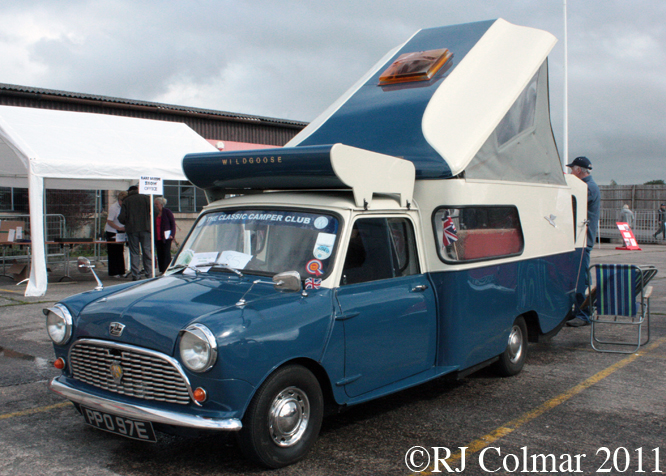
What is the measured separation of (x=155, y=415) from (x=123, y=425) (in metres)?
0.34

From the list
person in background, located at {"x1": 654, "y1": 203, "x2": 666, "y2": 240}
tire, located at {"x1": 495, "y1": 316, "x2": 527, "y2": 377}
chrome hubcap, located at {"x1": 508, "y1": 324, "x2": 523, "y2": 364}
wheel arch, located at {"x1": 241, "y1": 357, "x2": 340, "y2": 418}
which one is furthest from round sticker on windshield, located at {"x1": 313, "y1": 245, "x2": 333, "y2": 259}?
person in background, located at {"x1": 654, "y1": 203, "x2": 666, "y2": 240}

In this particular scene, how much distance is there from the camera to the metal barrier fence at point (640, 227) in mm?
28064

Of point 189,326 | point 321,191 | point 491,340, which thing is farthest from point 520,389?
point 189,326

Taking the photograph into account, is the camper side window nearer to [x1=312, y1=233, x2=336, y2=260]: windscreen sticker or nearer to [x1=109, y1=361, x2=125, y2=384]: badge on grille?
[x1=312, y1=233, x2=336, y2=260]: windscreen sticker

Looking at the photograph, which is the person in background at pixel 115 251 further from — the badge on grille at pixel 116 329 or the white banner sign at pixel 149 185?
the badge on grille at pixel 116 329

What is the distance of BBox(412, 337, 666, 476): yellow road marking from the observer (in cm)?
436

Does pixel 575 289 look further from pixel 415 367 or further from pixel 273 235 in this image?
pixel 273 235

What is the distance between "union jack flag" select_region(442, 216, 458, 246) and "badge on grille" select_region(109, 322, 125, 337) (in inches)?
105

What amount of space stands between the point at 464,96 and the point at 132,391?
396cm

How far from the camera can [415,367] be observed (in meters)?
4.94

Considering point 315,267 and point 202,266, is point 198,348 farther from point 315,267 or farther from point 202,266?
point 202,266

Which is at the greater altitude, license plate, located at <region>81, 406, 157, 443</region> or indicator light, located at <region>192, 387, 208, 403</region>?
indicator light, located at <region>192, 387, 208, 403</region>

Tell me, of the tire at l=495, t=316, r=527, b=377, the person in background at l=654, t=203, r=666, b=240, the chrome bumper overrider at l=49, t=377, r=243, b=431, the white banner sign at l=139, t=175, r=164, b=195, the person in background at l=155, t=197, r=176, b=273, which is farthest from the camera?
the person in background at l=654, t=203, r=666, b=240

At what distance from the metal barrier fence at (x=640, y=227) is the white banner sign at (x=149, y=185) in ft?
71.4
